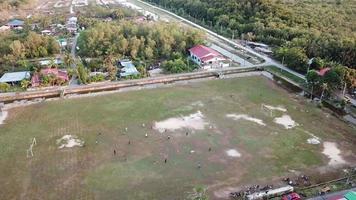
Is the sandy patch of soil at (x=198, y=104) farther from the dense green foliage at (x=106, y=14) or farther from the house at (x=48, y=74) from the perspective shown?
the dense green foliage at (x=106, y=14)

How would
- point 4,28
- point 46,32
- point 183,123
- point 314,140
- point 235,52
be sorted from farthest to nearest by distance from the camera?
point 4,28 < point 46,32 < point 235,52 < point 183,123 < point 314,140

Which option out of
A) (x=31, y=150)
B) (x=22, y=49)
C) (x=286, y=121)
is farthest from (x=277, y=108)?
(x=22, y=49)

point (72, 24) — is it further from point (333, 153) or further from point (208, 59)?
point (333, 153)

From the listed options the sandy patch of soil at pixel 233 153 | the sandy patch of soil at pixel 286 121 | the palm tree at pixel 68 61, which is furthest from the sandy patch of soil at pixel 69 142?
the palm tree at pixel 68 61

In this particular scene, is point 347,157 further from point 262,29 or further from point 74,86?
point 262,29

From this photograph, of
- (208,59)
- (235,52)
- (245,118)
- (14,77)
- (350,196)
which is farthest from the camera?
(235,52)

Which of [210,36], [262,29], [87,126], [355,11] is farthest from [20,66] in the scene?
[355,11]
